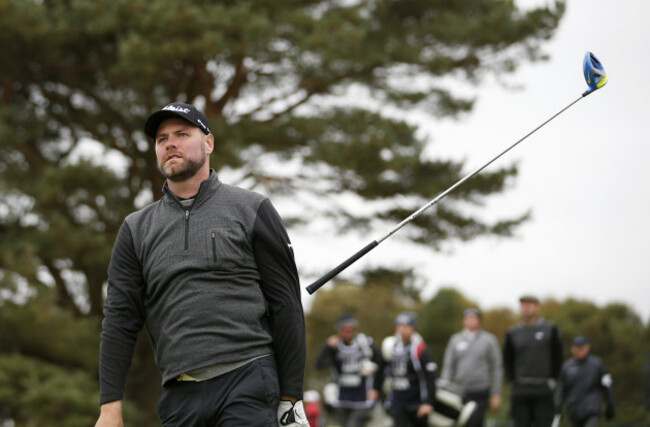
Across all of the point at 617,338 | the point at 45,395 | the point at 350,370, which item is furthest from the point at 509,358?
the point at 617,338

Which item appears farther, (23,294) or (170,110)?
(23,294)

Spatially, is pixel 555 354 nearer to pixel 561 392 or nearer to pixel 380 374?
pixel 561 392

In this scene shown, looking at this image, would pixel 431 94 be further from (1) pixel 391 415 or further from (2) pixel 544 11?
(1) pixel 391 415

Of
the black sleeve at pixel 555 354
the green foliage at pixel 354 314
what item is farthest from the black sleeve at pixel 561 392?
the green foliage at pixel 354 314

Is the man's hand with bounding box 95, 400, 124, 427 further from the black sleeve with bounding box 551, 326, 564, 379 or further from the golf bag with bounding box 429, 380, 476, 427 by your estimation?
the golf bag with bounding box 429, 380, 476, 427

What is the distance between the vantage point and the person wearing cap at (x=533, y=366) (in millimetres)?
11688

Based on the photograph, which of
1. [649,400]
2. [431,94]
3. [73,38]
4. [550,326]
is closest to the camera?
[550,326]

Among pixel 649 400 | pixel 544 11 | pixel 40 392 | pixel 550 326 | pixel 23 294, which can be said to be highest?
pixel 544 11

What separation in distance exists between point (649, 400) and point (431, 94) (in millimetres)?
7896

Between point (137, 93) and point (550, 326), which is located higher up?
point (137, 93)

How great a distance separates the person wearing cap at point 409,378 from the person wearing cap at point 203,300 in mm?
8346

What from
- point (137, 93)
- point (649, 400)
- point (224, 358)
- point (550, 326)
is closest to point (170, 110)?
point (224, 358)

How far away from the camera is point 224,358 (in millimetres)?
3650

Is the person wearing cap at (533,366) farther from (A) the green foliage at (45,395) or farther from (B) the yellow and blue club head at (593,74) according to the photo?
(A) the green foliage at (45,395)
